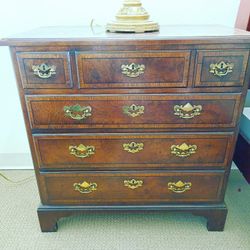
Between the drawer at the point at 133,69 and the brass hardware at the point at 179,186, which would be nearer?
the drawer at the point at 133,69

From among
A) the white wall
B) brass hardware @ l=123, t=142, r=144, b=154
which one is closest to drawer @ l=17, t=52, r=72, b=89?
brass hardware @ l=123, t=142, r=144, b=154

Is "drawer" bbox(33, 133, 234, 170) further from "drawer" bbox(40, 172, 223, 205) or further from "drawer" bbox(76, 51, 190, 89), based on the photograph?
"drawer" bbox(76, 51, 190, 89)

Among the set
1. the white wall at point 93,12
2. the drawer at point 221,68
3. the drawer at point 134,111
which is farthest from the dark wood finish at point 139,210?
the white wall at point 93,12

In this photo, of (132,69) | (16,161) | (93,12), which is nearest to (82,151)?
(132,69)

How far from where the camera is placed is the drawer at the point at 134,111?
0.97 m

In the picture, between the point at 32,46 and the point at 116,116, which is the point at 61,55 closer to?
the point at 32,46

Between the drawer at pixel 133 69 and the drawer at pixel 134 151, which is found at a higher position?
the drawer at pixel 133 69

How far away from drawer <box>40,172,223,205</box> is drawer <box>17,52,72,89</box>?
1.38ft

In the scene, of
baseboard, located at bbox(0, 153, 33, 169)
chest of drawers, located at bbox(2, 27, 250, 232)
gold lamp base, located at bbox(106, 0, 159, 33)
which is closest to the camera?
chest of drawers, located at bbox(2, 27, 250, 232)

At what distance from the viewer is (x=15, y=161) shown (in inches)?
69.6

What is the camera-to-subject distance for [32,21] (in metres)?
1.39

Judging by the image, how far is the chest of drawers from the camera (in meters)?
0.90

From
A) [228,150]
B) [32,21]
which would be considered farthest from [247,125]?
[32,21]

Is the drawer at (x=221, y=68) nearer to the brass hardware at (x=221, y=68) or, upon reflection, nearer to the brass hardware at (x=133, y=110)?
the brass hardware at (x=221, y=68)
